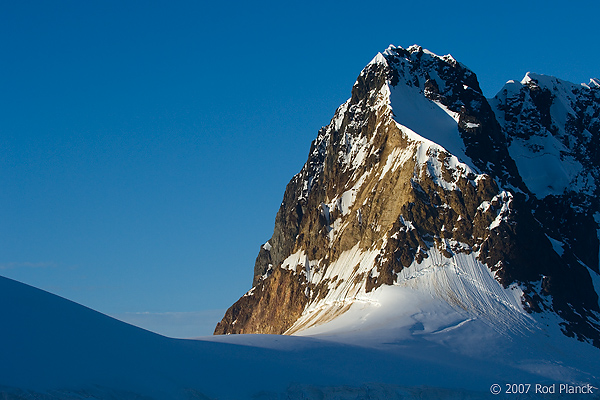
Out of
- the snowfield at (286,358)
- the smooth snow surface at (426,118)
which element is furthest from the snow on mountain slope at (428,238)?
the snowfield at (286,358)

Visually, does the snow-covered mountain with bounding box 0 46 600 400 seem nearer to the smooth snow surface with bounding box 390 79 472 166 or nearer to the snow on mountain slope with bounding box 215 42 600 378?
Result: the snow on mountain slope with bounding box 215 42 600 378

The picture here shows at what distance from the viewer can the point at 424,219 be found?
146125 millimetres

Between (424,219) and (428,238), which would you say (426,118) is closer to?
(424,219)

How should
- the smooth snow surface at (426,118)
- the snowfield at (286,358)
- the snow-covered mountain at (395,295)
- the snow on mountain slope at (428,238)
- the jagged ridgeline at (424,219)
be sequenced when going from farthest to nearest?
1. the smooth snow surface at (426,118)
2. the jagged ridgeline at (424,219)
3. the snow on mountain slope at (428,238)
4. the snow-covered mountain at (395,295)
5. the snowfield at (286,358)

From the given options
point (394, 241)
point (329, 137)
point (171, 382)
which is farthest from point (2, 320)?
point (329, 137)

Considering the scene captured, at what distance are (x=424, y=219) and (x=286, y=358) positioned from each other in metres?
62.9

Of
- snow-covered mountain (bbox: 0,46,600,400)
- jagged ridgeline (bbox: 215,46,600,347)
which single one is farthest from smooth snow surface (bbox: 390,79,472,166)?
snow-covered mountain (bbox: 0,46,600,400)

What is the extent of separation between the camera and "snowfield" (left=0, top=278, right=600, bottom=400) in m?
67.0

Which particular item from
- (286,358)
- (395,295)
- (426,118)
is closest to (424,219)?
(395,295)

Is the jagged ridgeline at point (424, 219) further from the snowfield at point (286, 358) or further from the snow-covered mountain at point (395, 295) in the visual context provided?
the snowfield at point (286, 358)

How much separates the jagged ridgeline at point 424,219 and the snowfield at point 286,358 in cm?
881

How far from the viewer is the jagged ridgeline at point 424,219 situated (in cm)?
13925

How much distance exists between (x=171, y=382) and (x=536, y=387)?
165 ft

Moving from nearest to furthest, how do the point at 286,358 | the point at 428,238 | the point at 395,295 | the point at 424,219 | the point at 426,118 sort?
the point at 286,358
the point at 395,295
the point at 428,238
the point at 424,219
the point at 426,118
